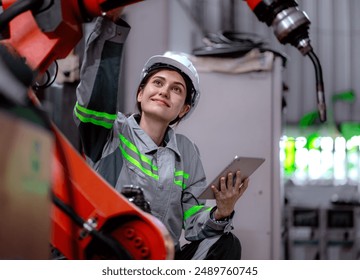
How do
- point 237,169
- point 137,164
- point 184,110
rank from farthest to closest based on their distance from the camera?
point 184,110
point 137,164
point 237,169

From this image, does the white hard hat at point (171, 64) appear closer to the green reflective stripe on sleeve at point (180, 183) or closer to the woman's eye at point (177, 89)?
the woman's eye at point (177, 89)

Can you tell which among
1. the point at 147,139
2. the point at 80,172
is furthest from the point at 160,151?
the point at 80,172

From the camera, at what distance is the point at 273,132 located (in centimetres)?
215

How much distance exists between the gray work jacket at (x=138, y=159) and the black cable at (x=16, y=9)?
18 cm

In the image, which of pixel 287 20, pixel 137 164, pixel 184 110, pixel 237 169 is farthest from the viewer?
pixel 184 110

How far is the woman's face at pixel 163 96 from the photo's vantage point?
3.97ft

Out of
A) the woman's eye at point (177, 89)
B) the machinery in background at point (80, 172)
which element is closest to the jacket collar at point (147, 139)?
the woman's eye at point (177, 89)

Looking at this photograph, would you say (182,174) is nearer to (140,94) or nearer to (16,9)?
(140,94)

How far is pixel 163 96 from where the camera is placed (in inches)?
47.5

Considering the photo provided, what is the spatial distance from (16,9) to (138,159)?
46 cm

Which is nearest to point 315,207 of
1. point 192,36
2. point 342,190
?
point 342,190

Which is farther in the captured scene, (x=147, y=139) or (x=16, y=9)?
(x=147, y=139)

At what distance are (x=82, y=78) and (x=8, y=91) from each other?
0.41m

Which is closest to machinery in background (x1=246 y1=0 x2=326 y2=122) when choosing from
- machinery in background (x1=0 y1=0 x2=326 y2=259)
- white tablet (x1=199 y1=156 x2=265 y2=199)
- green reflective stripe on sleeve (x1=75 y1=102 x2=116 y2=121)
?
machinery in background (x1=0 y1=0 x2=326 y2=259)
